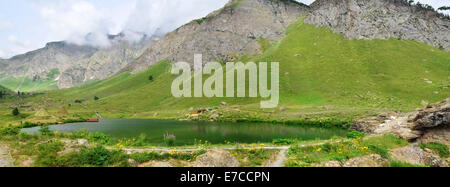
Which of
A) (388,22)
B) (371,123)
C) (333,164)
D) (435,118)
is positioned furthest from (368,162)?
(388,22)

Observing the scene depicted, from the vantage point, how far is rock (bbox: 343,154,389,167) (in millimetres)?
15577

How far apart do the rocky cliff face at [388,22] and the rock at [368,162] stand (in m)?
138

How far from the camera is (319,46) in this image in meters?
132

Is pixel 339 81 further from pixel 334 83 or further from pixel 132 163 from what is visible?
pixel 132 163

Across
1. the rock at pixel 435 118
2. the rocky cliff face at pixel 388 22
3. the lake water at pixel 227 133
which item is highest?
the rocky cliff face at pixel 388 22

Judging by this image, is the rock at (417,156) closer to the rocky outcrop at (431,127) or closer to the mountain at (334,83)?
the rocky outcrop at (431,127)

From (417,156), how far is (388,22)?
152 meters

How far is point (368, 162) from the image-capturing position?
16.0m

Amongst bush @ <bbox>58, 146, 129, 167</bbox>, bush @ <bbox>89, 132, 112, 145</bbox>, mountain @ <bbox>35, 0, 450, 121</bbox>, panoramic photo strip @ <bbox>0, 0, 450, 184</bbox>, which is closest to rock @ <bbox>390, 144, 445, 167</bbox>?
Result: panoramic photo strip @ <bbox>0, 0, 450, 184</bbox>

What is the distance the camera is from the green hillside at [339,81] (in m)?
73.8

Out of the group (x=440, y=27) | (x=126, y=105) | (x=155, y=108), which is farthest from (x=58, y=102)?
(x=440, y=27)

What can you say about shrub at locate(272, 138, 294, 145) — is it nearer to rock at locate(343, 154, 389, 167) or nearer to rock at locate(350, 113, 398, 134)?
rock at locate(343, 154, 389, 167)

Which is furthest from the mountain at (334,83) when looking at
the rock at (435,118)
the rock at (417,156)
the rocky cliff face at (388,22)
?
the rock at (417,156)
